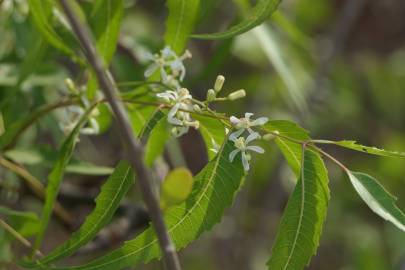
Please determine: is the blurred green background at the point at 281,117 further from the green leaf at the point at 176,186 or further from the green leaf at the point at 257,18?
the green leaf at the point at 176,186

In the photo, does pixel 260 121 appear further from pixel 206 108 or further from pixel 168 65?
pixel 168 65

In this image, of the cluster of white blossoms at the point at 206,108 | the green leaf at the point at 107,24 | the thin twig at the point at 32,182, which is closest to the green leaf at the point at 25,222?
the thin twig at the point at 32,182

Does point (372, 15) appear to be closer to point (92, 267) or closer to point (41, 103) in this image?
point (41, 103)

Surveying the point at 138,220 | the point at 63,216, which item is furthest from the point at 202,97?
the point at 63,216

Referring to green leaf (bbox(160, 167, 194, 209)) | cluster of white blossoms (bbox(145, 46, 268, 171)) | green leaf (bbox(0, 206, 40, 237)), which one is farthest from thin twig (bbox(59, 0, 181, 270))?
green leaf (bbox(0, 206, 40, 237))

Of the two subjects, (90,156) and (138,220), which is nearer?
(138,220)

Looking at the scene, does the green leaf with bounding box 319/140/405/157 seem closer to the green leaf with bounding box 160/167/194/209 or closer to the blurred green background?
the green leaf with bounding box 160/167/194/209

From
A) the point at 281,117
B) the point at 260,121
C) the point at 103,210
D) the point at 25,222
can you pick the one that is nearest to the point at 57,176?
the point at 103,210

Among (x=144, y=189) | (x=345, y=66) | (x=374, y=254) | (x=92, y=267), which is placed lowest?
(x=144, y=189)
